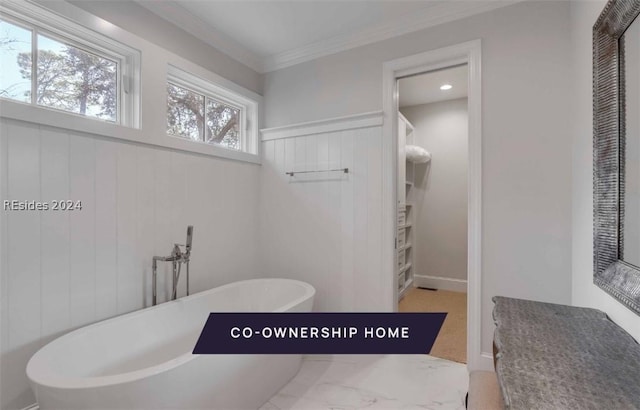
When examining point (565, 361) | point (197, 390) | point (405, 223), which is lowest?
point (197, 390)

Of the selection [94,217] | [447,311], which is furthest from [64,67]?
[447,311]

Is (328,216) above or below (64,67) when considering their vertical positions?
below

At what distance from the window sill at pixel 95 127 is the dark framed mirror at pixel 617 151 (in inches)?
96.6

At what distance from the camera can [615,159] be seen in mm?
1176

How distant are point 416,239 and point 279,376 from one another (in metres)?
3.05

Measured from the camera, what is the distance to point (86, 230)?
5.84 ft

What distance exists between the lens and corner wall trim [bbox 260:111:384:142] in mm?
2492

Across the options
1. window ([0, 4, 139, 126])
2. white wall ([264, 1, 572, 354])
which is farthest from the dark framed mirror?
window ([0, 4, 139, 126])

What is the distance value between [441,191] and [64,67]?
4.13 meters

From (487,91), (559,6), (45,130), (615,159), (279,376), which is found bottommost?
(279,376)

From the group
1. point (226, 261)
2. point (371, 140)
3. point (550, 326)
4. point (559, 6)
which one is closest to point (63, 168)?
point (226, 261)

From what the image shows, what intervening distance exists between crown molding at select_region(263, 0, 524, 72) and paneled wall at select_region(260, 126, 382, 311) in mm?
730

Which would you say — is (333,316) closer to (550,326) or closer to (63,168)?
(550,326)

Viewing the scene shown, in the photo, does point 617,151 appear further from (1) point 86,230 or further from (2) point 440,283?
(2) point 440,283
